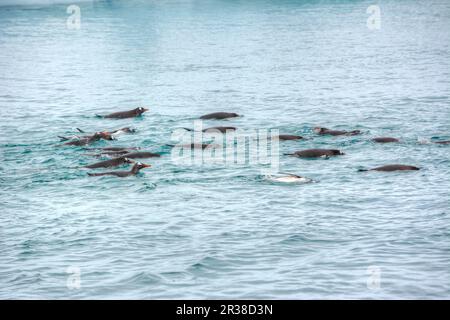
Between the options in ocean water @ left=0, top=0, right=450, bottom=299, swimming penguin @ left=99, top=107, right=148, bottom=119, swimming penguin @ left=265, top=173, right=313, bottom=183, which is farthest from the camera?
swimming penguin @ left=99, top=107, right=148, bottom=119

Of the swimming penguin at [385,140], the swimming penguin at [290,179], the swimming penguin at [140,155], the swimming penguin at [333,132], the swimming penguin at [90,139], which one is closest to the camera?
the swimming penguin at [290,179]

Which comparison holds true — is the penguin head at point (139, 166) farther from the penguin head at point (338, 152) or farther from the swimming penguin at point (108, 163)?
the penguin head at point (338, 152)

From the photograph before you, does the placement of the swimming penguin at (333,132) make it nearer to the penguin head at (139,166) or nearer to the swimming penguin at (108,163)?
the penguin head at (139,166)

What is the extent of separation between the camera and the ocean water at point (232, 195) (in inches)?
693

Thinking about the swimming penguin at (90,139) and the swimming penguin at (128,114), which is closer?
the swimming penguin at (90,139)

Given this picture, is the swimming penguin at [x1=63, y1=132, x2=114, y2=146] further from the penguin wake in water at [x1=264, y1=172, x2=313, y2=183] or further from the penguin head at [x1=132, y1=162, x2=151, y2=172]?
the penguin wake in water at [x1=264, y1=172, x2=313, y2=183]

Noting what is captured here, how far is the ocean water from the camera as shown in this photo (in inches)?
693

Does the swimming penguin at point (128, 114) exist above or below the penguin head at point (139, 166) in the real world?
above

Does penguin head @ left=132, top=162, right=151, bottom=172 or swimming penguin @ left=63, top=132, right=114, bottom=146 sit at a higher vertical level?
swimming penguin @ left=63, top=132, right=114, bottom=146

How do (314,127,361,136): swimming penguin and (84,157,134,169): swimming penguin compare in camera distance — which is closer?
(84,157,134,169): swimming penguin

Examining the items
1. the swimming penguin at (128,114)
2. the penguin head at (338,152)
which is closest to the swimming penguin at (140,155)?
the penguin head at (338,152)

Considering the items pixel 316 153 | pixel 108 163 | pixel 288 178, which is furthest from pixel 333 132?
pixel 108 163

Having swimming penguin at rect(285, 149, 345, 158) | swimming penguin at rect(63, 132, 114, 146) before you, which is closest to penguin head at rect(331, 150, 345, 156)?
swimming penguin at rect(285, 149, 345, 158)

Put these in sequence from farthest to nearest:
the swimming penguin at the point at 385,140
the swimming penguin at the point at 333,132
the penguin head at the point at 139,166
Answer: the swimming penguin at the point at 333,132 → the swimming penguin at the point at 385,140 → the penguin head at the point at 139,166
